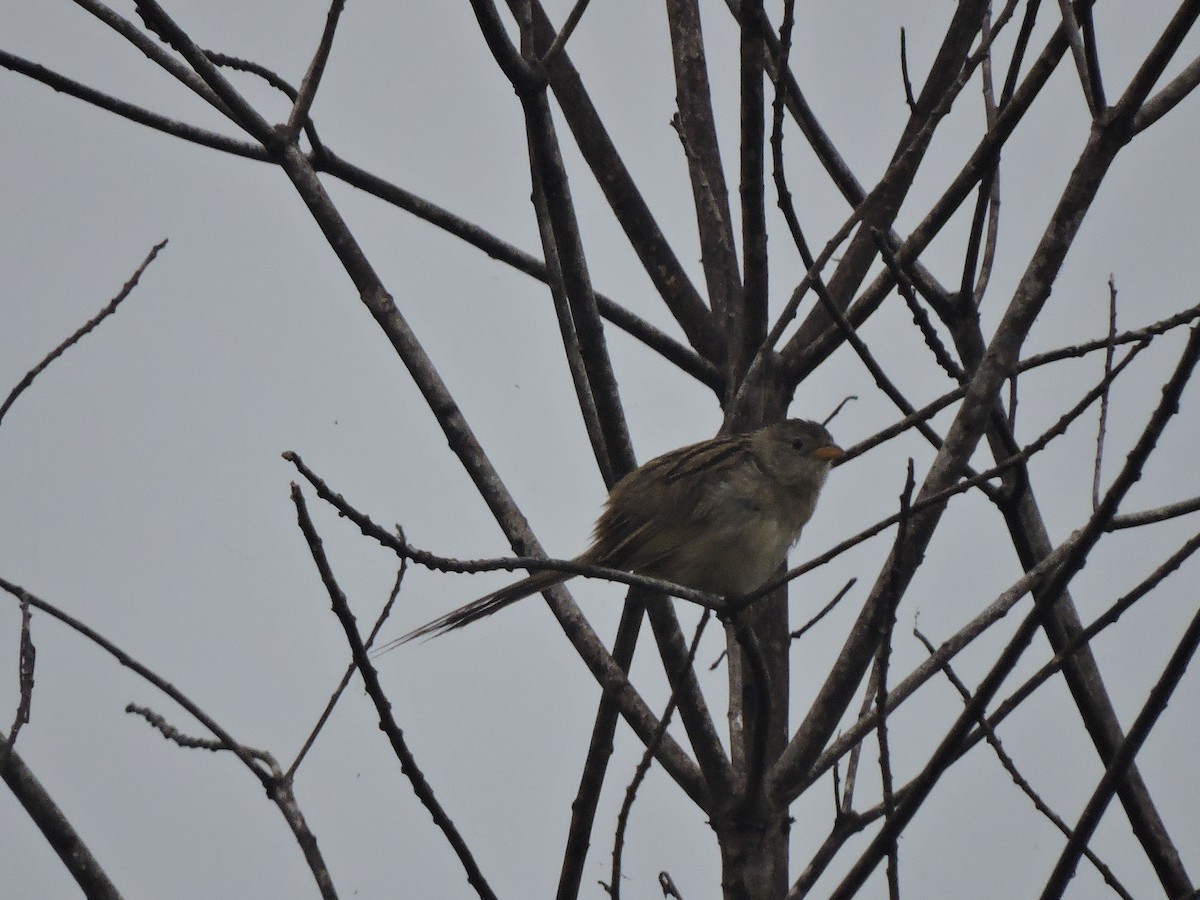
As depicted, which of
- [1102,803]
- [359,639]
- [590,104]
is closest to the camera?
[1102,803]

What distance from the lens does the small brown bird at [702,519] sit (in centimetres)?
433

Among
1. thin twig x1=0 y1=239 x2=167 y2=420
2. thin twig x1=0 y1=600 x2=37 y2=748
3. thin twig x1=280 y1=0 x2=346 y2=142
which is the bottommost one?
thin twig x1=0 y1=600 x2=37 y2=748

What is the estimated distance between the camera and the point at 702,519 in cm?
436

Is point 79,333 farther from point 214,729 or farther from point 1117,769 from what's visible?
point 1117,769

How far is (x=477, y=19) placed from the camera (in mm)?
3168

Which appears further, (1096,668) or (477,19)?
(1096,668)

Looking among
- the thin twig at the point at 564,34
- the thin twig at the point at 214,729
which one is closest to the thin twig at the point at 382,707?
the thin twig at the point at 214,729

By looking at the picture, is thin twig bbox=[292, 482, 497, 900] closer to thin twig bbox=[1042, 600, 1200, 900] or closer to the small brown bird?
thin twig bbox=[1042, 600, 1200, 900]

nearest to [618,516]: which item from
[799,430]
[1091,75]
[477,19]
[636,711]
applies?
[799,430]

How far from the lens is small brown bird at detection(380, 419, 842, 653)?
171 inches

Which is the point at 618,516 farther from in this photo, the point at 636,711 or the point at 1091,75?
the point at 1091,75

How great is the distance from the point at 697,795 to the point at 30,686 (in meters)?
1.59

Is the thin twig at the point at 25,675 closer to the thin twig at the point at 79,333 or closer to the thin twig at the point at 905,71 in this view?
the thin twig at the point at 79,333

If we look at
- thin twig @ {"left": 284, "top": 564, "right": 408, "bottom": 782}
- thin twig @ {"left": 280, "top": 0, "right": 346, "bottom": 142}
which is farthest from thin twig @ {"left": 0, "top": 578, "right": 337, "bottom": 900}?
thin twig @ {"left": 280, "top": 0, "right": 346, "bottom": 142}
